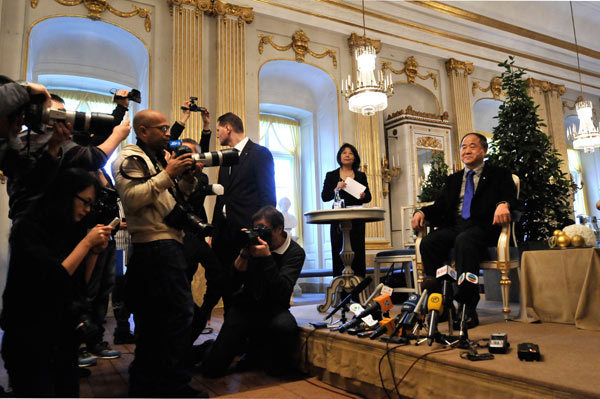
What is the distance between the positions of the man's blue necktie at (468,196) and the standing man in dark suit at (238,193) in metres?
1.22

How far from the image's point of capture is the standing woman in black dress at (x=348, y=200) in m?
3.41

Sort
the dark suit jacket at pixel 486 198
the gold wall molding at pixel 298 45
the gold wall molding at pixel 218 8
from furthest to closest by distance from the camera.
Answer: the gold wall molding at pixel 298 45 < the gold wall molding at pixel 218 8 < the dark suit jacket at pixel 486 198

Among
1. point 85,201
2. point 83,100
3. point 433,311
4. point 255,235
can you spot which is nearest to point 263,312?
Result: point 255,235

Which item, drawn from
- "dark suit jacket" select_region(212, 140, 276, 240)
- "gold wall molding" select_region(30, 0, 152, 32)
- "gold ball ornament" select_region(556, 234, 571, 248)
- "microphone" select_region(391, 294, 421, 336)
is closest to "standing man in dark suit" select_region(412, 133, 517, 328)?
"gold ball ornament" select_region(556, 234, 571, 248)

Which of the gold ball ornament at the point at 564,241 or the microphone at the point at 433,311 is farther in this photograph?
the gold ball ornament at the point at 564,241

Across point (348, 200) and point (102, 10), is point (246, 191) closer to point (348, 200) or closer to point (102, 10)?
point (348, 200)

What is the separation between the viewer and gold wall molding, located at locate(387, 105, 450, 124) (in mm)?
6816

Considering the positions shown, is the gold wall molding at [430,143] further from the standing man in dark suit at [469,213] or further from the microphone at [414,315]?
the microphone at [414,315]

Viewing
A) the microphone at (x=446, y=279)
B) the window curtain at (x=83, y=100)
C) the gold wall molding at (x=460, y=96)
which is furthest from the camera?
the gold wall molding at (x=460, y=96)

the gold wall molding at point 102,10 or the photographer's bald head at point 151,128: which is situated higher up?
the gold wall molding at point 102,10

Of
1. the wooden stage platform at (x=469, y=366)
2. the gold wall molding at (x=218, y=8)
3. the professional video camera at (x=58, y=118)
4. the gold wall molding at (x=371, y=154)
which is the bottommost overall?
the wooden stage platform at (x=469, y=366)

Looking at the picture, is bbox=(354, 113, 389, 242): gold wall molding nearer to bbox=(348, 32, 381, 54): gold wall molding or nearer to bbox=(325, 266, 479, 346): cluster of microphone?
bbox=(348, 32, 381, 54): gold wall molding

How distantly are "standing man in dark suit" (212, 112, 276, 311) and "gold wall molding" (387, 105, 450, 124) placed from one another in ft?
15.7

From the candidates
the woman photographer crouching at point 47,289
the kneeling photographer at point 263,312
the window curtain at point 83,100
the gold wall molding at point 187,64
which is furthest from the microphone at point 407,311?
the window curtain at point 83,100
